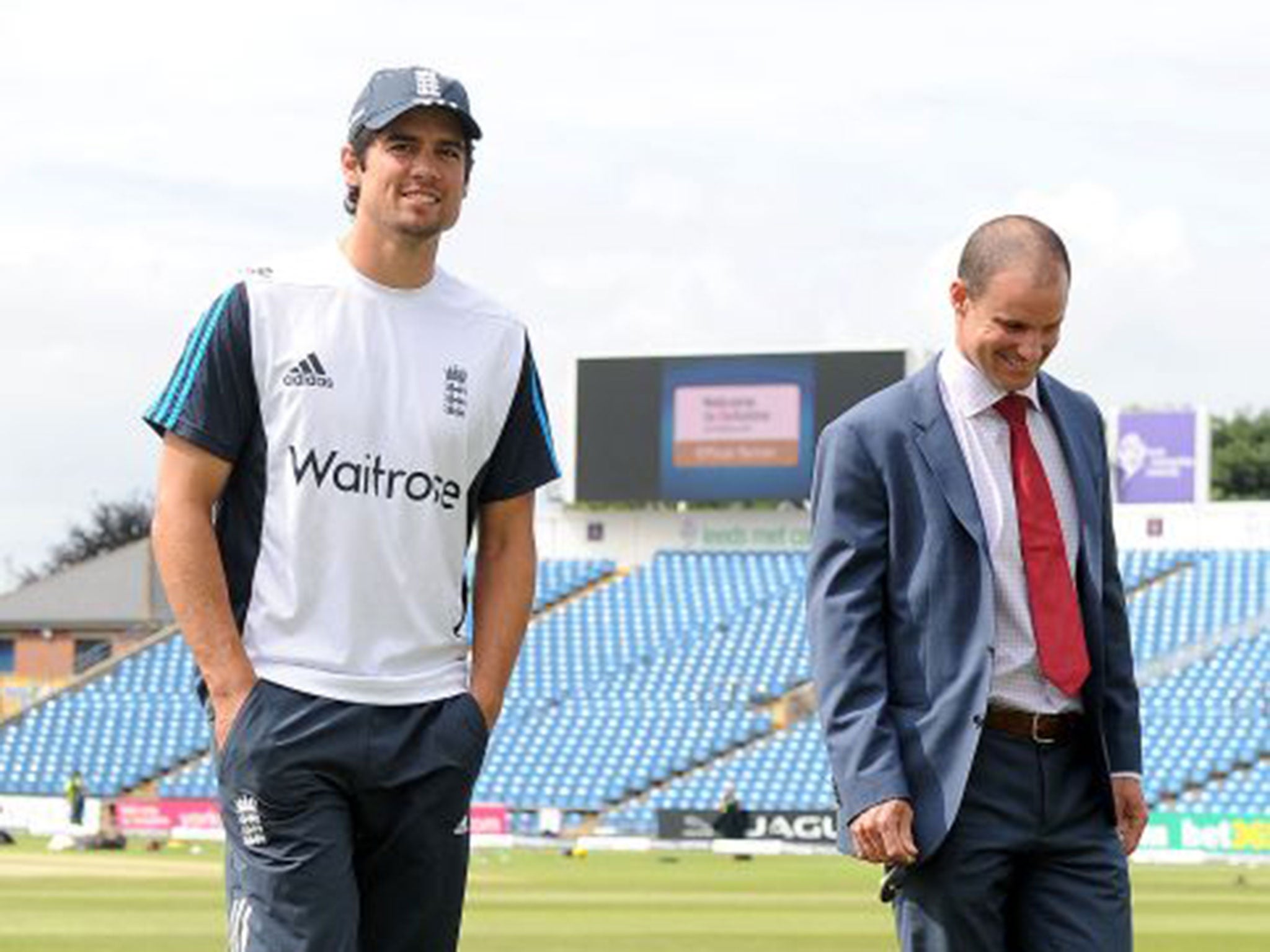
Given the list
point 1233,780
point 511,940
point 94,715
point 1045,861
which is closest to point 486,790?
point 94,715

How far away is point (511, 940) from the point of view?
2164 centimetres

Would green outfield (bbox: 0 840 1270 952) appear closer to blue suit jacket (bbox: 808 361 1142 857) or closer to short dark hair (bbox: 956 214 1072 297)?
blue suit jacket (bbox: 808 361 1142 857)

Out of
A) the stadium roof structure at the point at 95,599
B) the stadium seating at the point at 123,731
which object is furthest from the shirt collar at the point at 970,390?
the stadium roof structure at the point at 95,599

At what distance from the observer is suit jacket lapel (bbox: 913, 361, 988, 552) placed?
6.67 metres

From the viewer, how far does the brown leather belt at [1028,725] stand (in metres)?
6.61

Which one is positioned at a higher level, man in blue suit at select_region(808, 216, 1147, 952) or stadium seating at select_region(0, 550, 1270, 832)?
man in blue suit at select_region(808, 216, 1147, 952)

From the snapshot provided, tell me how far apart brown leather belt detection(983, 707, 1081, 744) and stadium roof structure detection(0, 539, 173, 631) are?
7402cm

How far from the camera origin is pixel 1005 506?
22.2 feet

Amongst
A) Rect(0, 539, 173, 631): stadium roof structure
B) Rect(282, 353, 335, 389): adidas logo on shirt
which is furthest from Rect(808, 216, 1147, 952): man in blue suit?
Rect(0, 539, 173, 631): stadium roof structure

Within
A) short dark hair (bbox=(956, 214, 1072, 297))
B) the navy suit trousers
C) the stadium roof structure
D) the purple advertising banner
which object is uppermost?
the purple advertising banner

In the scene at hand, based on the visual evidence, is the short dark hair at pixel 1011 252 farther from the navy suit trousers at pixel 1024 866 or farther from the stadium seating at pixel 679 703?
the stadium seating at pixel 679 703

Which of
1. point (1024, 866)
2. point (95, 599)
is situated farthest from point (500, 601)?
point (95, 599)

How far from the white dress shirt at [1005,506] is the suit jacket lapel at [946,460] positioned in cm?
2

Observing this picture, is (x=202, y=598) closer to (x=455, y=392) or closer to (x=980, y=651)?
(x=455, y=392)
